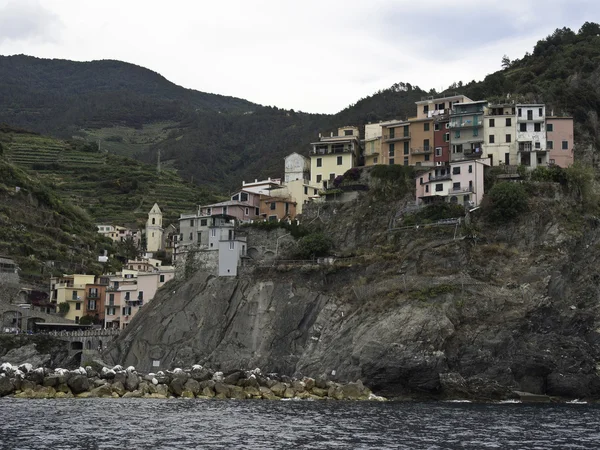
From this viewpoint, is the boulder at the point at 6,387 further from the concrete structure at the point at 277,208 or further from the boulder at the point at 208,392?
the concrete structure at the point at 277,208

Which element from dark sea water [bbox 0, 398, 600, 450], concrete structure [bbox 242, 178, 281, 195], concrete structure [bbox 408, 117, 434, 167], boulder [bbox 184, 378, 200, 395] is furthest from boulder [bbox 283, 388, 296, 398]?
concrete structure [bbox 242, 178, 281, 195]

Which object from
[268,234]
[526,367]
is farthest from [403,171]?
[526,367]

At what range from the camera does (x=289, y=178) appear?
116188 mm

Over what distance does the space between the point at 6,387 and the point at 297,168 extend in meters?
50.0

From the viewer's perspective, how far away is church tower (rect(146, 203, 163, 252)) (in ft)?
520

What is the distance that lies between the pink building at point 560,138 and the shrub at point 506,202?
36.6ft

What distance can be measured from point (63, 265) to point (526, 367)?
267ft

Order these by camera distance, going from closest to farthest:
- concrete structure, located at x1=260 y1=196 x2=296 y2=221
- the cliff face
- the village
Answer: the cliff face, the village, concrete structure, located at x1=260 y1=196 x2=296 y2=221

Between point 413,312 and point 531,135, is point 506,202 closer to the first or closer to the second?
point 531,135

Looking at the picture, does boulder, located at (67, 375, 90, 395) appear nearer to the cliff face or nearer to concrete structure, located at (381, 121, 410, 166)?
the cliff face

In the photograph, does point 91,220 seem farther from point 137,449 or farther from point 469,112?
point 137,449

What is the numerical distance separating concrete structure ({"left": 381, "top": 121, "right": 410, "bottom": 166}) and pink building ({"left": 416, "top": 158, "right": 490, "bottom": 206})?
353 inches

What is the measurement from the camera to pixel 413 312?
262 ft

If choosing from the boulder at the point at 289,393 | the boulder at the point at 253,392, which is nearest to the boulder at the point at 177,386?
the boulder at the point at 253,392
